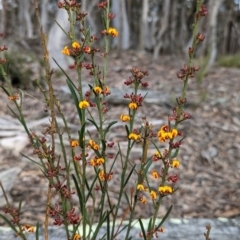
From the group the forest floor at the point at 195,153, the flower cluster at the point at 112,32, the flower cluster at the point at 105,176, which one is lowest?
the forest floor at the point at 195,153

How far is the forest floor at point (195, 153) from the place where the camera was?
248 centimetres

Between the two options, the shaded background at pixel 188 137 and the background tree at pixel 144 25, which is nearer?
the shaded background at pixel 188 137

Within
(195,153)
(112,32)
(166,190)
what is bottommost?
(195,153)

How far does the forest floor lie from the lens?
2.48 meters

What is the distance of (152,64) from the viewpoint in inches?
277

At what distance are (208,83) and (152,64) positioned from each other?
2.11 meters

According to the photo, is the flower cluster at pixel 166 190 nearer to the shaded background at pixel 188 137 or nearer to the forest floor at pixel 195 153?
the shaded background at pixel 188 137

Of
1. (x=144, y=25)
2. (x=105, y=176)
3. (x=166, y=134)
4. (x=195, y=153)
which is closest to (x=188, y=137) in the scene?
(x=195, y=153)

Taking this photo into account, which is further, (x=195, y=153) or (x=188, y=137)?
(x=188, y=137)

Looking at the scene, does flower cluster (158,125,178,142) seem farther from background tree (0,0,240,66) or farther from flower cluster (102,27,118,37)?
background tree (0,0,240,66)

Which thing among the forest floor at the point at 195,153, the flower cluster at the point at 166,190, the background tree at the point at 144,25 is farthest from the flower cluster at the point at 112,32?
the background tree at the point at 144,25

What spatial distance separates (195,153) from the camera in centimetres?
321

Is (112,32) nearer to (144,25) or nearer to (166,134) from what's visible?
(166,134)

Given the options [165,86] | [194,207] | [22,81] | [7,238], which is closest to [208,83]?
[165,86]
